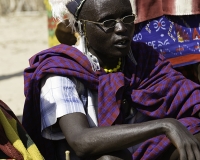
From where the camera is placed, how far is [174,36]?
475 cm

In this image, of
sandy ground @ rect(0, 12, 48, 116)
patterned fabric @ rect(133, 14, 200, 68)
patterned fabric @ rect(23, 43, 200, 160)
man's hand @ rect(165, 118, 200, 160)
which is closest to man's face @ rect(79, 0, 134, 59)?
patterned fabric @ rect(23, 43, 200, 160)

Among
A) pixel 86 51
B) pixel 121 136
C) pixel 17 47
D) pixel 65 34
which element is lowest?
pixel 17 47

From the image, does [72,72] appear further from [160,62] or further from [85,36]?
[160,62]

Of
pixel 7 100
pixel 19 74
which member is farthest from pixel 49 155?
pixel 19 74

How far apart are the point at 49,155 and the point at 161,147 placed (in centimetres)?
75

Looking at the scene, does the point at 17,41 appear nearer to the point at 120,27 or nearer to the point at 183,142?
the point at 120,27

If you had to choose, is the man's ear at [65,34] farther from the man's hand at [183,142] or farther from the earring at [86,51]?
the man's hand at [183,142]

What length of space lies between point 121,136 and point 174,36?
1.57 m

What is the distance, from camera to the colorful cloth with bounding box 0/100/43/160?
3.24 m

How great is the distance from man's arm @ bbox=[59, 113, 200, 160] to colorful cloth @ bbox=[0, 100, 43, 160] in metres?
0.25

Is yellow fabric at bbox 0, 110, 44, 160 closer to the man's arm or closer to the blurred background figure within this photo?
the man's arm

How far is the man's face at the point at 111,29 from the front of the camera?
382 cm

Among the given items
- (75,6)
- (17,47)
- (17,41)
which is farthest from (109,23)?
(17,41)

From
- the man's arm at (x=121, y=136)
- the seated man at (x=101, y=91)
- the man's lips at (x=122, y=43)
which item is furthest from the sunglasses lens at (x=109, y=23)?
the man's arm at (x=121, y=136)
